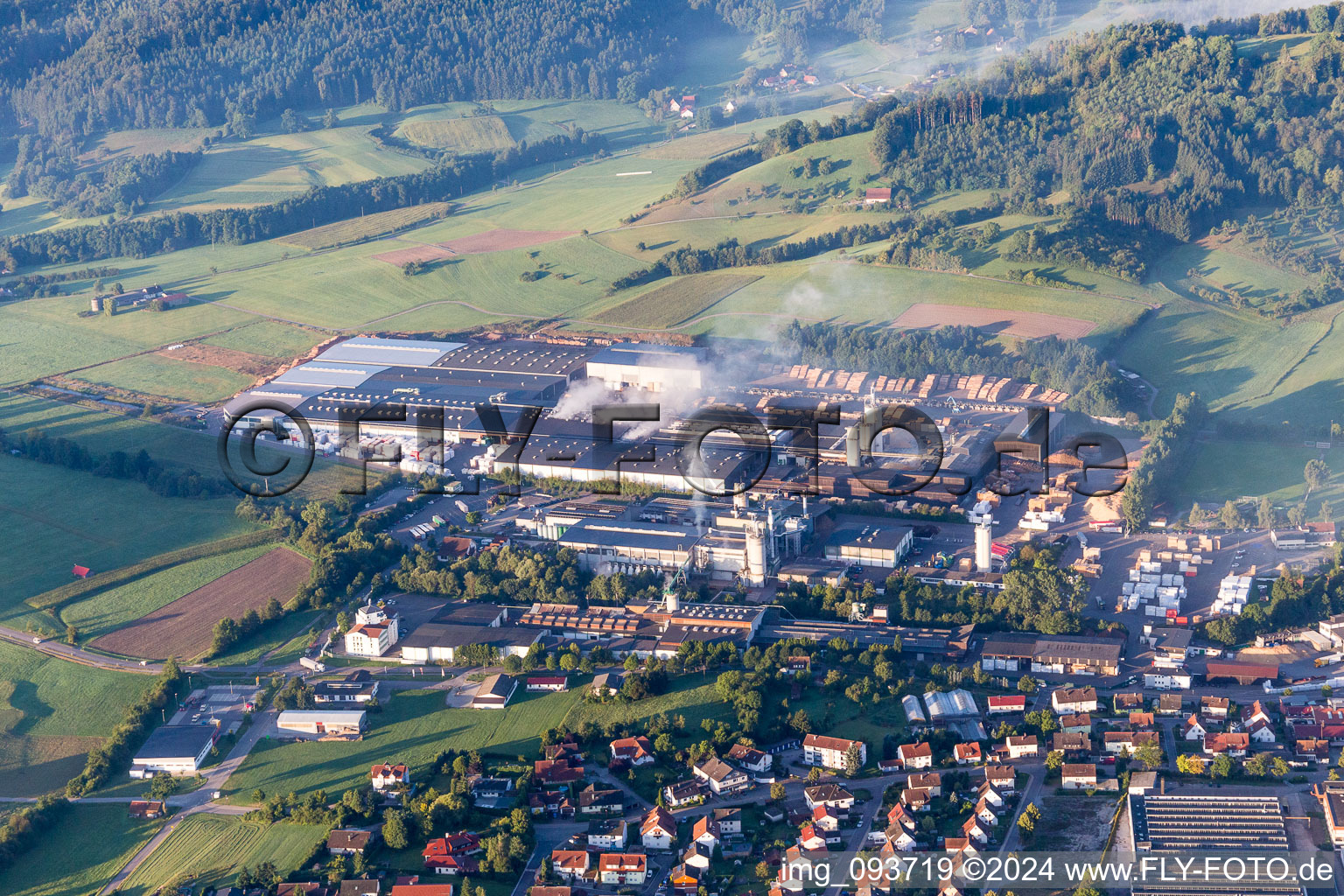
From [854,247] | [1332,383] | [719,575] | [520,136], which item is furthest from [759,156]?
[719,575]

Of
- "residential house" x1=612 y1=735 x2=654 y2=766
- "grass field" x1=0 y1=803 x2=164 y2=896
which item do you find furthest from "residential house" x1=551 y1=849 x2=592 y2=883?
"grass field" x1=0 y1=803 x2=164 y2=896

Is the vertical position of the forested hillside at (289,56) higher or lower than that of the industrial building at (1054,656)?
higher

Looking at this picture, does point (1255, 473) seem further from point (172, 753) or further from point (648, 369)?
point (172, 753)

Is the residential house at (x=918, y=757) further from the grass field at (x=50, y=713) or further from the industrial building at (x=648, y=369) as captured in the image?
the industrial building at (x=648, y=369)

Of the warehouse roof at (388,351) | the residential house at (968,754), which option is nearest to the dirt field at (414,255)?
the warehouse roof at (388,351)

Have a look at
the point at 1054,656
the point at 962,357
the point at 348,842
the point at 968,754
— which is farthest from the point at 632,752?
the point at 962,357

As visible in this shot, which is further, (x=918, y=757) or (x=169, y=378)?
(x=169, y=378)
